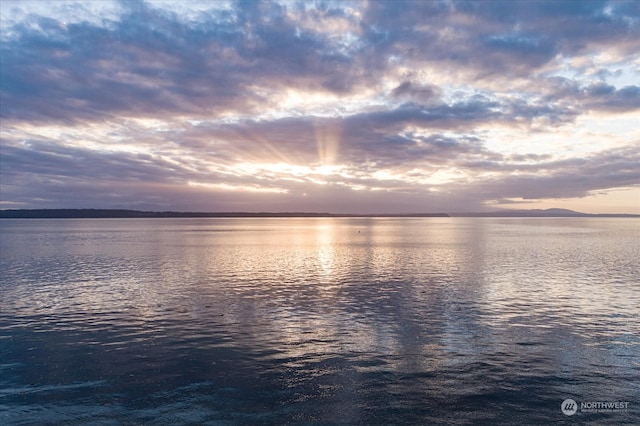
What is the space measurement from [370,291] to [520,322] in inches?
723

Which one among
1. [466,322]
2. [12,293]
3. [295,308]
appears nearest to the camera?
[466,322]

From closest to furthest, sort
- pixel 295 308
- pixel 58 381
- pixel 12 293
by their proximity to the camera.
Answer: pixel 58 381, pixel 295 308, pixel 12 293

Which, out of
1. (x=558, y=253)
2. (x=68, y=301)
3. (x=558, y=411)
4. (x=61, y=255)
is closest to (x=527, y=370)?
(x=558, y=411)

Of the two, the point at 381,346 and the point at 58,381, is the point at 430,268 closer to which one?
the point at 381,346

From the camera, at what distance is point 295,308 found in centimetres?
4203

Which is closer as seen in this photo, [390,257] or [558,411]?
[558,411]

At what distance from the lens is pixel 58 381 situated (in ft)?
79.5

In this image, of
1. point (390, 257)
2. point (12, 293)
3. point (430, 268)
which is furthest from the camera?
point (390, 257)

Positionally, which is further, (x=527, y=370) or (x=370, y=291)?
(x=370, y=291)

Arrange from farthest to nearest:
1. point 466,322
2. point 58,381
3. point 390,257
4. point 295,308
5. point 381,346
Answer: point 390,257
point 295,308
point 466,322
point 381,346
point 58,381

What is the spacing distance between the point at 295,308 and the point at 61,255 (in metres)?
71.1

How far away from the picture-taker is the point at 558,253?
93875mm

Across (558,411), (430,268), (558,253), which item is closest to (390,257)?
(430,268)

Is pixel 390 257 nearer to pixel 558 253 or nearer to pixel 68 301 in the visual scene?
pixel 558 253
